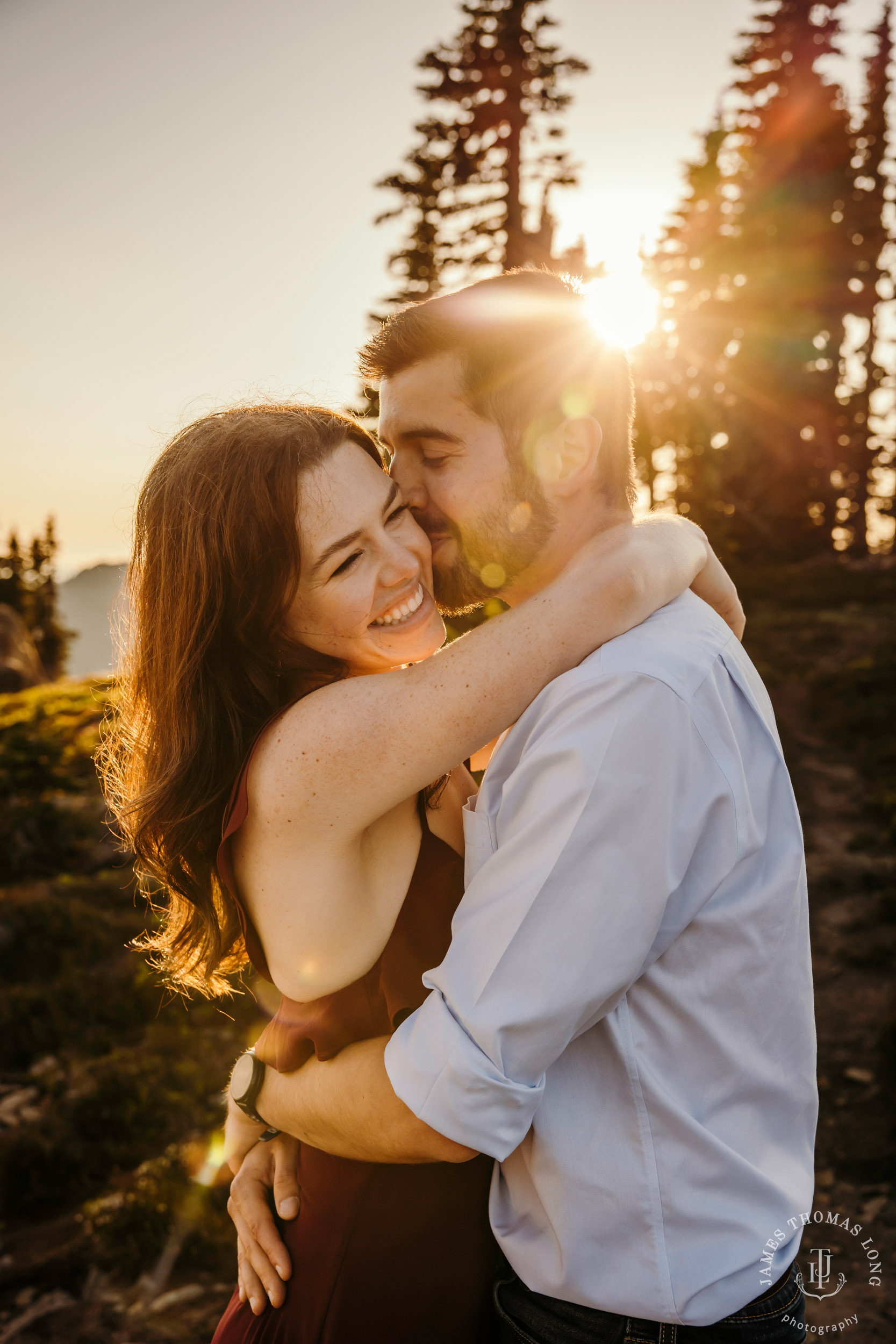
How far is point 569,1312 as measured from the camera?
5.22 ft

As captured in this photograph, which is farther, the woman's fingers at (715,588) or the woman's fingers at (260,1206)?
the woman's fingers at (715,588)

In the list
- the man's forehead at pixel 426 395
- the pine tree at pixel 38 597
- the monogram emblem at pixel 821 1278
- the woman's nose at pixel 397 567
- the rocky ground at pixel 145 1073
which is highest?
the man's forehead at pixel 426 395

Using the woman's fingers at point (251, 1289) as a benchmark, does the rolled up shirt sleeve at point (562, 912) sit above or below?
above

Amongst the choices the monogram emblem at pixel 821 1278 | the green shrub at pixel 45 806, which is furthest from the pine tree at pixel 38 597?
the monogram emblem at pixel 821 1278

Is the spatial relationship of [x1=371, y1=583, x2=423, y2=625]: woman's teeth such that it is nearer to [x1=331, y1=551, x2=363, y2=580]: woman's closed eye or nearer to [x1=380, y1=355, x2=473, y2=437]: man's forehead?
[x1=331, y1=551, x2=363, y2=580]: woman's closed eye

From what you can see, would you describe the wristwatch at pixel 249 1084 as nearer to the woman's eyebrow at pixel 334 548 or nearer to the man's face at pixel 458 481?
the woman's eyebrow at pixel 334 548

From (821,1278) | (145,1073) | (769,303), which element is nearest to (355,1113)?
(821,1278)

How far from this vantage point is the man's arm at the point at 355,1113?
1.50 meters

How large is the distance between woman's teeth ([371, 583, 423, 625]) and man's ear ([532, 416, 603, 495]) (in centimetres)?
46

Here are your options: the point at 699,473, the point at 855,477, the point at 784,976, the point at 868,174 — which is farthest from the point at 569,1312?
the point at 868,174

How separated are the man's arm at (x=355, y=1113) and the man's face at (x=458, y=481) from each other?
128 cm

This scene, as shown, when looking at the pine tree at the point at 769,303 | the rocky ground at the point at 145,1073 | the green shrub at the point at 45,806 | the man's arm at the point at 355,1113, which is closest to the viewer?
the man's arm at the point at 355,1113

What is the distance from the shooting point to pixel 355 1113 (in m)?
1.62

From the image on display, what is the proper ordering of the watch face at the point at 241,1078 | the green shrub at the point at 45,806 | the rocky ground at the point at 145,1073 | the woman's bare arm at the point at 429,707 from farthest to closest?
the green shrub at the point at 45,806 → the rocky ground at the point at 145,1073 → the watch face at the point at 241,1078 → the woman's bare arm at the point at 429,707
